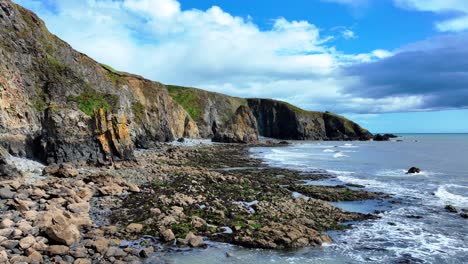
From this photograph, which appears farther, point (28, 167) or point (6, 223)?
point (28, 167)

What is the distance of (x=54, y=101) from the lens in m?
44.5

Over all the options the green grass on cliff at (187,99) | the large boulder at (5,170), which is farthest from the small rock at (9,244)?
the green grass on cliff at (187,99)

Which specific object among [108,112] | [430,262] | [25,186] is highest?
[108,112]

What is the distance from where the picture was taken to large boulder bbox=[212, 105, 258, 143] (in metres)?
102

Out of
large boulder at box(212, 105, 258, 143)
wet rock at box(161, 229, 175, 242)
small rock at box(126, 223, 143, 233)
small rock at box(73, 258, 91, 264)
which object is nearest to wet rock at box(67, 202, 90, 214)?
small rock at box(126, 223, 143, 233)

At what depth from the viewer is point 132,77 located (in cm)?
8981

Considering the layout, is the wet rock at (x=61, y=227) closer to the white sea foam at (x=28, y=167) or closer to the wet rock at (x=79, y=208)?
the wet rock at (x=79, y=208)

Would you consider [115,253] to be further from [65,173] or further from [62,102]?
[62,102]

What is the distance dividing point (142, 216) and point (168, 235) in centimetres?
342

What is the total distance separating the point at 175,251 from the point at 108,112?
2686cm

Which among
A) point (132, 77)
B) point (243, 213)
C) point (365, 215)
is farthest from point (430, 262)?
point (132, 77)

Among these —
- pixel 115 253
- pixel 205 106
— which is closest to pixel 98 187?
pixel 115 253

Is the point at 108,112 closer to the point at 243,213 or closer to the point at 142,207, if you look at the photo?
the point at 142,207

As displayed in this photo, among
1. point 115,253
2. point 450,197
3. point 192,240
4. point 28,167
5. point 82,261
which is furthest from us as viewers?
point 28,167
